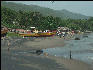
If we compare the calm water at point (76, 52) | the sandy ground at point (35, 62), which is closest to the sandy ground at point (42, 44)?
the calm water at point (76, 52)

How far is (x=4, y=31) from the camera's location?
7456 cm

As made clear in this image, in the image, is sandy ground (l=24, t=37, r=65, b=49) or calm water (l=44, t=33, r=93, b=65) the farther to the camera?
sandy ground (l=24, t=37, r=65, b=49)

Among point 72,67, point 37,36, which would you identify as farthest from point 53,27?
point 72,67

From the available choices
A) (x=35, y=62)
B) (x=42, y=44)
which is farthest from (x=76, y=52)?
(x=35, y=62)

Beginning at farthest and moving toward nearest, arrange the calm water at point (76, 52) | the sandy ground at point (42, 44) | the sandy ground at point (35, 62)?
1. the sandy ground at point (42, 44)
2. the calm water at point (76, 52)
3. the sandy ground at point (35, 62)

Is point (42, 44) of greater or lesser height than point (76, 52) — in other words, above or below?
above

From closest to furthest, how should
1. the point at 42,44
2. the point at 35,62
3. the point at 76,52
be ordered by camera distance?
the point at 35,62 < the point at 76,52 < the point at 42,44

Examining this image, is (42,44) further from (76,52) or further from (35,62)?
(35,62)

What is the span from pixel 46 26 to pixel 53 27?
7830mm

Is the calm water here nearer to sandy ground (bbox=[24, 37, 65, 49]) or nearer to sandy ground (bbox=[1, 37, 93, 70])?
sandy ground (bbox=[24, 37, 65, 49])

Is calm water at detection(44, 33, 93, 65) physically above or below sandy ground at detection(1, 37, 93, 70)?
below

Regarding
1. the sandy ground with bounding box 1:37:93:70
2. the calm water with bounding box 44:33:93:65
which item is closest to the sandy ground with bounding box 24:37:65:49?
the calm water with bounding box 44:33:93:65

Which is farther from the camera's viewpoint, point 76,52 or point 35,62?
point 76,52

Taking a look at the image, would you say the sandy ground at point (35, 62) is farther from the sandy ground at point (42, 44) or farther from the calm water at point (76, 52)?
the sandy ground at point (42, 44)
